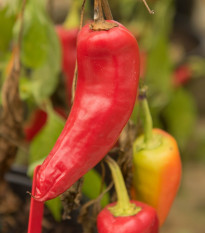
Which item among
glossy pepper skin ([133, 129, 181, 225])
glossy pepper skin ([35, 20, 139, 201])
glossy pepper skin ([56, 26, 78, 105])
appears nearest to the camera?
glossy pepper skin ([35, 20, 139, 201])

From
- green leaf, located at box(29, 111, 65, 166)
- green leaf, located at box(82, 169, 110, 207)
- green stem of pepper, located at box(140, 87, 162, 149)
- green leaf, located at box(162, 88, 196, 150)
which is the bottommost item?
green leaf, located at box(162, 88, 196, 150)

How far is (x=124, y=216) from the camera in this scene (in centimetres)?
52

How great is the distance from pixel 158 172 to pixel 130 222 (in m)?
0.07

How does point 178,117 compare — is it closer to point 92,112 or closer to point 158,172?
point 158,172

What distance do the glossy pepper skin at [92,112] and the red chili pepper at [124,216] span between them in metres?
0.08

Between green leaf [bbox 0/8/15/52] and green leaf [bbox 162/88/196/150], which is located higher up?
green leaf [bbox 0/8/15/52]

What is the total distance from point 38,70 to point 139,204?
0.37 m

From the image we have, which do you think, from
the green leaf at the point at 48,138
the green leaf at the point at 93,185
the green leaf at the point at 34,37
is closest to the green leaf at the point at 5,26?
the green leaf at the point at 34,37

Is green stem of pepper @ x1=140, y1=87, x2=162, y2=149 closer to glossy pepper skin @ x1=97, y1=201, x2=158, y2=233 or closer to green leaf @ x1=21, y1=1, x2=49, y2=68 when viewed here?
glossy pepper skin @ x1=97, y1=201, x2=158, y2=233

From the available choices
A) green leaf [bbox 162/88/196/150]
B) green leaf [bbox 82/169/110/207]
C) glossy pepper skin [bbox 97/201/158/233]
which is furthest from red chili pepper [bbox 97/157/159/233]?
green leaf [bbox 162/88/196/150]

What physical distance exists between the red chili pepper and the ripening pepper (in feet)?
0.11

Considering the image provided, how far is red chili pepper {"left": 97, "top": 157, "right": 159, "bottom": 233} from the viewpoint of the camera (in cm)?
51

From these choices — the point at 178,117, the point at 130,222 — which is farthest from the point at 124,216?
the point at 178,117

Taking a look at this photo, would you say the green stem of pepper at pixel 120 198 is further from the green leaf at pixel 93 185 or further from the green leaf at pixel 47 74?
the green leaf at pixel 47 74
